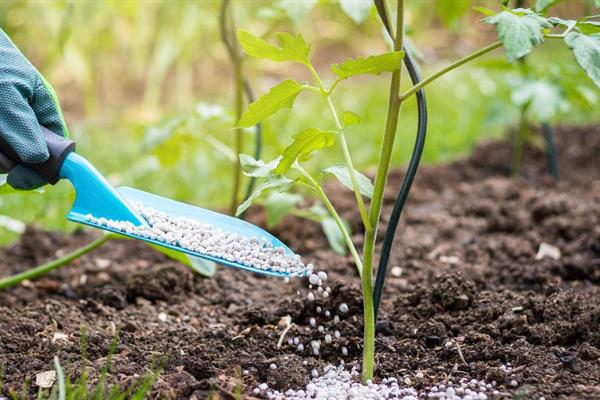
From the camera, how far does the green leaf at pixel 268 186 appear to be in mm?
1428

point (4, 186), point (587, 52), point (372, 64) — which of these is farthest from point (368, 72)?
point (4, 186)

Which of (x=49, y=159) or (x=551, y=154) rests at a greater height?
(x=551, y=154)

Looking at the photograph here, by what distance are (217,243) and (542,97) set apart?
153 centimetres

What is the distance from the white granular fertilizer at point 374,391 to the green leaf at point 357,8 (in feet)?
2.36

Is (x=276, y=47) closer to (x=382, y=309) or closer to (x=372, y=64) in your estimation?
(x=372, y=64)

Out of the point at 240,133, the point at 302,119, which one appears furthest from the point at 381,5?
the point at 302,119

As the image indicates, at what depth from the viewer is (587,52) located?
51.2 inches

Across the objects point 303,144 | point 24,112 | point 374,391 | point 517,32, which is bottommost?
point 374,391

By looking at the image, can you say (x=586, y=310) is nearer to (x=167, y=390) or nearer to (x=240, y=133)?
(x=167, y=390)

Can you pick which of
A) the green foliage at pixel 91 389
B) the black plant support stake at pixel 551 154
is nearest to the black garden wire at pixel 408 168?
the green foliage at pixel 91 389

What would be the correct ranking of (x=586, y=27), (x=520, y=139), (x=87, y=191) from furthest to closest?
(x=520, y=139) < (x=87, y=191) < (x=586, y=27)

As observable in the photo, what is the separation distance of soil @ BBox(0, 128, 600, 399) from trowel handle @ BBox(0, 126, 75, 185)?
36 centimetres

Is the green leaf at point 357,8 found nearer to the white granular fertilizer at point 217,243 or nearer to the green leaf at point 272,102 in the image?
the green leaf at point 272,102

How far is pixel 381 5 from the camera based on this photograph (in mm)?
1478
